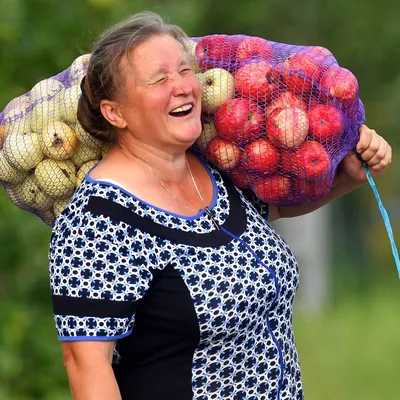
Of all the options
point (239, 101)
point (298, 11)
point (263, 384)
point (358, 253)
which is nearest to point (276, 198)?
point (239, 101)

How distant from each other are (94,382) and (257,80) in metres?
0.89

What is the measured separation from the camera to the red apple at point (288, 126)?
2418mm

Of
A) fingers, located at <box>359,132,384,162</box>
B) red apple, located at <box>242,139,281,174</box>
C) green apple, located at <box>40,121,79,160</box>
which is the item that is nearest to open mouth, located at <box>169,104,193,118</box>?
red apple, located at <box>242,139,281,174</box>

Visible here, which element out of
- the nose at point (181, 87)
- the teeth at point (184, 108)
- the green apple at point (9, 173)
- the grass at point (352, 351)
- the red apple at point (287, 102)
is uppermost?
the nose at point (181, 87)

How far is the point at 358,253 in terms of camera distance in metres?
10.1

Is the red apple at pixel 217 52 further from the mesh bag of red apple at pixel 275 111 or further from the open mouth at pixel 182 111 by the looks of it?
the open mouth at pixel 182 111

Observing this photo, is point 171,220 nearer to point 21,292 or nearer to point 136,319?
point 136,319

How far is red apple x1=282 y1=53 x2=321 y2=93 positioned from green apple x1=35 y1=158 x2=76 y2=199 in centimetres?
64

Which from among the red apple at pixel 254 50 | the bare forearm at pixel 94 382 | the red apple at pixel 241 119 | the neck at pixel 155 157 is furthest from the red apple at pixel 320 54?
the bare forearm at pixel 94 382

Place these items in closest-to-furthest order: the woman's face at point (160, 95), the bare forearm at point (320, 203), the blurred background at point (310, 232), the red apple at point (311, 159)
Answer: the woman's face at point (160, 95) → the red apple at point (311, 159) → the bare forearm at point (320, 203) → the blurred background at point (310, 232)

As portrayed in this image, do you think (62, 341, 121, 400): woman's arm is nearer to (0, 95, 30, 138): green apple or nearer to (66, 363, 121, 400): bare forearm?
(66, 363, 121, 400): bare forearm

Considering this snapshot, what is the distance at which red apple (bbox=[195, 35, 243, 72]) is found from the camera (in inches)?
99.8

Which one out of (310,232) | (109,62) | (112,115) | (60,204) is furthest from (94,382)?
(310,232)

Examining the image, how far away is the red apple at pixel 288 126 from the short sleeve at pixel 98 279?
49cm
